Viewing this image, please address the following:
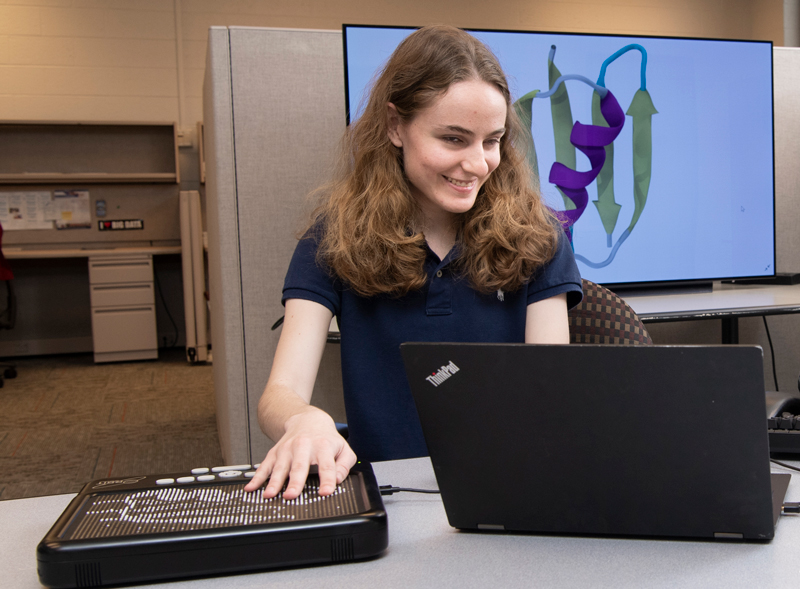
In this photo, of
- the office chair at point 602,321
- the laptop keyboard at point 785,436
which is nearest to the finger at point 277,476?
the laptop keyboard at point 785,436

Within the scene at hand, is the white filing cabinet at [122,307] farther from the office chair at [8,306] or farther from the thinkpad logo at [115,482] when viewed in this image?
the thinkpad logo at [115,482]

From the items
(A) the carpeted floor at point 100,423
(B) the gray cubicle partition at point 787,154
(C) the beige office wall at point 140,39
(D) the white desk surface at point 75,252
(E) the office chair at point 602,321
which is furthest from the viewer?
(C) the beige office wall at point 140,39

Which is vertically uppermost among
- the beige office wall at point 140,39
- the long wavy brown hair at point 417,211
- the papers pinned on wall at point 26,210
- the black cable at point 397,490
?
the beige office wall at point 140,39

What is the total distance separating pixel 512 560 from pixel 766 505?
0.65 feet

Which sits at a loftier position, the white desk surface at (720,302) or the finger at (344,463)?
the white desk surface at (720,302)

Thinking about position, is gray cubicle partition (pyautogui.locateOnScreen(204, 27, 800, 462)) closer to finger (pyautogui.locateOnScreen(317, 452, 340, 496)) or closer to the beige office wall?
Answer: finger (pyautogui.locateOnScreen(317, 452, 340, 496))

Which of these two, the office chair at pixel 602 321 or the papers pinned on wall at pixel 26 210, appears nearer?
the office chair at pixel 602 321

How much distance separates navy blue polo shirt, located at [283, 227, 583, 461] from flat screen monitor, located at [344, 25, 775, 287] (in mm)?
906

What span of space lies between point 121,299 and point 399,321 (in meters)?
3.76

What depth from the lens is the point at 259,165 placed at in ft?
5.96

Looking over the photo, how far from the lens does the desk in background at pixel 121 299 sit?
434cm

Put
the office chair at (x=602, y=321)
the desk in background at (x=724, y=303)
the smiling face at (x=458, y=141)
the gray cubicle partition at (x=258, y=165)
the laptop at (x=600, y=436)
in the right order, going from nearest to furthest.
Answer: the laptop at (x=600, y=436)
the smiling face at (x=458, y=141)
the office chair at (x=602, y=321)
the desk in background at (x=724, y=303)
the gray cubicle partition at (x=258, y=165)

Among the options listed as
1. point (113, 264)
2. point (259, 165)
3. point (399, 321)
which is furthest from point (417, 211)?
point (113, 264)

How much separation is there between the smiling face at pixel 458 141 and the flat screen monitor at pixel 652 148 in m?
0.94
